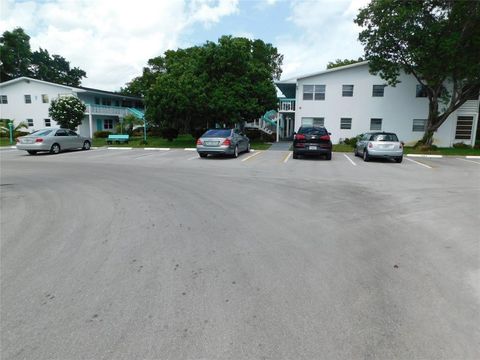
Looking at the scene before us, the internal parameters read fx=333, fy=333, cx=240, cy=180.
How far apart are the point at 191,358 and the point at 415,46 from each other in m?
25.8

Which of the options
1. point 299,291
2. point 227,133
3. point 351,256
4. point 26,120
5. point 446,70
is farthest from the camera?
point 26,120

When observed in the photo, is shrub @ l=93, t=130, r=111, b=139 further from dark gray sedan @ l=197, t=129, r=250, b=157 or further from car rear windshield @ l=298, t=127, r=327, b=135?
car rear windshield @ l=298, t=127, r=327, b=135

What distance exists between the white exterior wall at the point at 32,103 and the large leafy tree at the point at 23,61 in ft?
67.7

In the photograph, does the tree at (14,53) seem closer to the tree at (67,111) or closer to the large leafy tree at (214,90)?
the tree at (67,111)

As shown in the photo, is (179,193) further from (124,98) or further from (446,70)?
(124,98)

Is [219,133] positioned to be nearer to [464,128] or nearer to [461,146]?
[461,146]

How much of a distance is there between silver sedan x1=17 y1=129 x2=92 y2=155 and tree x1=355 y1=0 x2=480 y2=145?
71.6 feet

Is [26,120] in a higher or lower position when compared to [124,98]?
lower

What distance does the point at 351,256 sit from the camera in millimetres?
4301

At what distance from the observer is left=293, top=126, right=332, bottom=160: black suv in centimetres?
1639

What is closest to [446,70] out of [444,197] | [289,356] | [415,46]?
[415,46]

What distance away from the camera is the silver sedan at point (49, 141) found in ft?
63.0

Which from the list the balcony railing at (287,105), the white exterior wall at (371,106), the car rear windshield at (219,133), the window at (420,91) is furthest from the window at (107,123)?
the window at (420,91)

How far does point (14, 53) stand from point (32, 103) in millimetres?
25937
